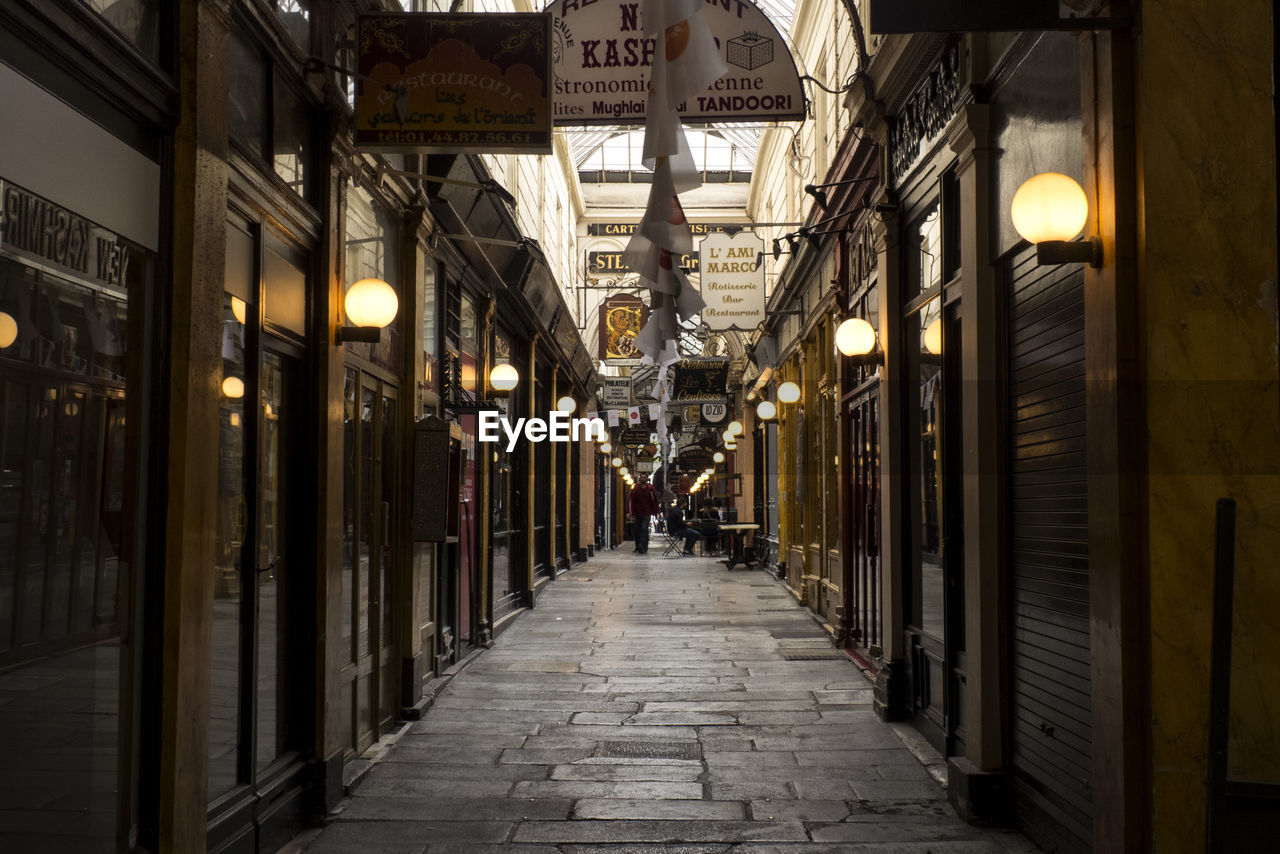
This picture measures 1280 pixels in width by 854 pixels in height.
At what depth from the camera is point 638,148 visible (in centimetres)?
2677

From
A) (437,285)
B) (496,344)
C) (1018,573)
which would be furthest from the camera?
(496,344)

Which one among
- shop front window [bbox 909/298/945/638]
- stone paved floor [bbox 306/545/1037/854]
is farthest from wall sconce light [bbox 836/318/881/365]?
stone paved floor [bbox 306/545/1037/854]

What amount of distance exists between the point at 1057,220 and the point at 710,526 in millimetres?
24301

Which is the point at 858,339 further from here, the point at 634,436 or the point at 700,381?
the point at 634,436

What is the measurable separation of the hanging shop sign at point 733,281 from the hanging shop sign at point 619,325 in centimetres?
551

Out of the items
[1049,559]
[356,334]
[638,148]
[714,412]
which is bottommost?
[1049,559]

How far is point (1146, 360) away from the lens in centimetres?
398

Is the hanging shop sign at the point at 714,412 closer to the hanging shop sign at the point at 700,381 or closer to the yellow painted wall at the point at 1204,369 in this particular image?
the hanging shop sign at the point at 700,381

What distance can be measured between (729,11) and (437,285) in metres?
3.51

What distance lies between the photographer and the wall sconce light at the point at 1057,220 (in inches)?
167

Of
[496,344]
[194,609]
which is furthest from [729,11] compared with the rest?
Result: [496,344]

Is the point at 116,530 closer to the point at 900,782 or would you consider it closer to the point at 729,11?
the point at 900,782

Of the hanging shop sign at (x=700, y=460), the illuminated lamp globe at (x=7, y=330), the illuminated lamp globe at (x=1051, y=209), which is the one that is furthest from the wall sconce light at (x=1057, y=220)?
the hanging shop sign at (x=700, y=460)

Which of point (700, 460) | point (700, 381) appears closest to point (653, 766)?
point (700, 381)
